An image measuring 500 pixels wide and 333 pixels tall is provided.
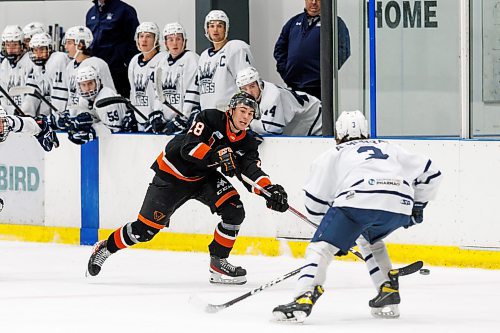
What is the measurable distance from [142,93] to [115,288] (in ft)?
7.77

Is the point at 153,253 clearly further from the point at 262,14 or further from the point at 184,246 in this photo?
the point at 262,14

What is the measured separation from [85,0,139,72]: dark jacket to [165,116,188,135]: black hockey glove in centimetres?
130

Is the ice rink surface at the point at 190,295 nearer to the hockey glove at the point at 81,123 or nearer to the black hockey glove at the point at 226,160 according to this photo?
the black hockey glove at the point at 226,160

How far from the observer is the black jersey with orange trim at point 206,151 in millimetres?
6906

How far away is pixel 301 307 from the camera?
220 inches

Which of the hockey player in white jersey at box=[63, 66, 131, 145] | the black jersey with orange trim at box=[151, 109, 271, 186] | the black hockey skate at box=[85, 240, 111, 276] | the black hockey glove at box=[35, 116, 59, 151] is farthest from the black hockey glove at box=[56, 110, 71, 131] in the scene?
the black jersey with orange trim at box=[151, 109, 271, 186]

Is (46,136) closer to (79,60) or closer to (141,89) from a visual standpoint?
(141,89)

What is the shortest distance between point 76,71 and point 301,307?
163 inches

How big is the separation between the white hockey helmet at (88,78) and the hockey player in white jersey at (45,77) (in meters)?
0.47

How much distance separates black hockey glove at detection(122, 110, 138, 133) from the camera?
8.97m

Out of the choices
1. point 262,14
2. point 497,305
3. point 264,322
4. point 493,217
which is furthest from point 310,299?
point 262,14

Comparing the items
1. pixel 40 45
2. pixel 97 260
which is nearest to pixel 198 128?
pixel 97 260

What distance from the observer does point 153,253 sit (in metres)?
8.52

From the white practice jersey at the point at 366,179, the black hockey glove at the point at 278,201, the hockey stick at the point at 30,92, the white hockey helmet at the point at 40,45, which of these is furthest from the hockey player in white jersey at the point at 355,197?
the white hockey helmet at the point at 40,45
